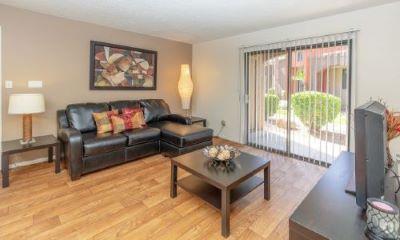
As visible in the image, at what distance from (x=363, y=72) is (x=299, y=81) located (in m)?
0.79

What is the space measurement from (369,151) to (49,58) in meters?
3.93

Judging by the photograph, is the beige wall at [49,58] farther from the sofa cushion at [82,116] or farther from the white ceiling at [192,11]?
the sofa cushion at [82,116]

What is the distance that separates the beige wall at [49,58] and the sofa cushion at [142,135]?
1115 millimetres

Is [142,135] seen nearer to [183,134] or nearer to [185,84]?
[183,134]

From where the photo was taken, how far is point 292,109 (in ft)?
11.3

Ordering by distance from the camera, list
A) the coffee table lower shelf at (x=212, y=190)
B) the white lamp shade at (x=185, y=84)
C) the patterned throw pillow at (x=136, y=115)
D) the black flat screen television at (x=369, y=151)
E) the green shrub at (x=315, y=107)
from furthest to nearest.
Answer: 1. the white lamp shade at (x=185, y=84)
2. the patterned throw pillow at (x=136, y=115)
3. the green shrub at (x=315, y=107)
4. the coffee table lower shelf at (x=212, y=190)
5. the black flat screen television at (x=369, y=151)

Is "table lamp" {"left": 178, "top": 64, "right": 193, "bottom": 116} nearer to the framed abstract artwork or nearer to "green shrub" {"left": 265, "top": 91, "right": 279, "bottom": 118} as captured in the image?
the framed abstract artwork

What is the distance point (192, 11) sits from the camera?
2.88 meters

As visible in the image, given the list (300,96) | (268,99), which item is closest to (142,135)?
(268,99)

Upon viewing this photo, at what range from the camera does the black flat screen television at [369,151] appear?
1.01m

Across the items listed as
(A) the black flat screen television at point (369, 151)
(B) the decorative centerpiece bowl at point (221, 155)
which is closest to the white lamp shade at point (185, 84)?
(B) the decorative centerpiece bowl at point (221, 155)

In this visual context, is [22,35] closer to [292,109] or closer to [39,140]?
[39,140]

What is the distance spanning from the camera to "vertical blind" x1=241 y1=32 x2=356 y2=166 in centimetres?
291

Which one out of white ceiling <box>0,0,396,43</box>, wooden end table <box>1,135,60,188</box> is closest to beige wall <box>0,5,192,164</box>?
white ceiling <box>0,0,396,43</box>
